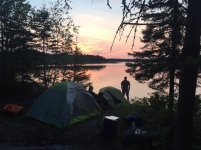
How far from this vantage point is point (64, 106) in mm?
14547

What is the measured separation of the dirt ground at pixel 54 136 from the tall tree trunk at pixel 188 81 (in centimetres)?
494

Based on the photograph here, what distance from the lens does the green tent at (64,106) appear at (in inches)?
564

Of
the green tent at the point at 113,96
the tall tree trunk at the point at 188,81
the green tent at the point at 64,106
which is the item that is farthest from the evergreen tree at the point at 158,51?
the tall tree trunk at the point at 188,81

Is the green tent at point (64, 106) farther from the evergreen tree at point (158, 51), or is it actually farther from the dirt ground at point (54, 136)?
the evergreen tree at point (158, 51)

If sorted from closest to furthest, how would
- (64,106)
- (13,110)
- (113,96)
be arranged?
(64,106), (13,110), (113,96)

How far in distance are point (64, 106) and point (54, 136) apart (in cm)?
168

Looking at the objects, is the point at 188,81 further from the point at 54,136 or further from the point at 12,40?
the point at 12,40

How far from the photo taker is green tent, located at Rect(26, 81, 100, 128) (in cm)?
1433

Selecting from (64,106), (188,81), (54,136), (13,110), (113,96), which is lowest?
(54,136)

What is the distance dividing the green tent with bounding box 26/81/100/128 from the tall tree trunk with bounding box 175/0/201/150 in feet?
24.8

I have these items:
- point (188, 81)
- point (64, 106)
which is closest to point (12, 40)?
point (64, 106)

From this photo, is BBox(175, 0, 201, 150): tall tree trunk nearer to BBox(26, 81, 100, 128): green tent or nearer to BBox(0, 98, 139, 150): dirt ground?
BBox(0, 98, 139, 150): dirt ground

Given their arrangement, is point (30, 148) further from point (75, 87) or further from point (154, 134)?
point (75, 87)

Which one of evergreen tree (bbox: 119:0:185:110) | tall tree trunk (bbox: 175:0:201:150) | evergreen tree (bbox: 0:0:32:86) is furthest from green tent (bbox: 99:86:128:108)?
tall tree trunk (bbox: 175:0:201:150)
